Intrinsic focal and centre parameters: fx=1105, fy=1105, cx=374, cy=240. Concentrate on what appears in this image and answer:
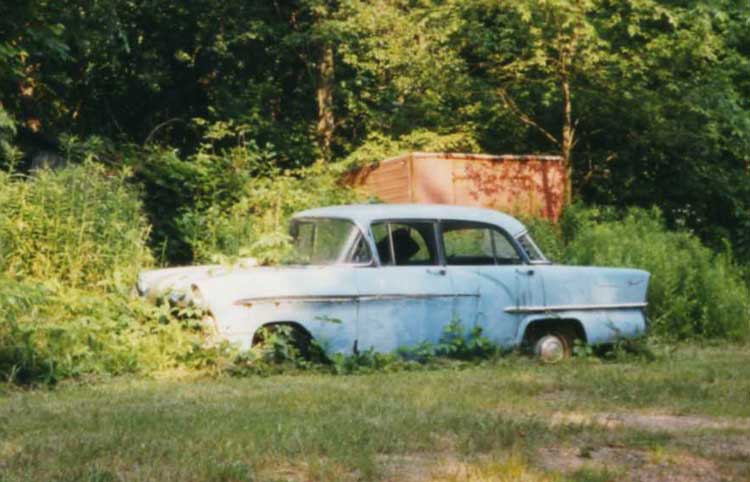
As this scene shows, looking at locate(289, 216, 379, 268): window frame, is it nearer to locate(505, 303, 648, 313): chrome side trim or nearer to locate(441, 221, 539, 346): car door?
locate(441, 221, 539, 346): car door

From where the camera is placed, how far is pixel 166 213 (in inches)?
711

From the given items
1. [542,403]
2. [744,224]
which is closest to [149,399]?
[542,403]

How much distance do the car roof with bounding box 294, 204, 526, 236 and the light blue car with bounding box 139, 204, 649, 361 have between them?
0.04 ft

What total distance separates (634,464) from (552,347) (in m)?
5.55

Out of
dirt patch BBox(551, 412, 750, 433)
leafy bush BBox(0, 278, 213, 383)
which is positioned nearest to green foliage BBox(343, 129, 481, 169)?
leafy bush BBox(0, 278, 213, 383)

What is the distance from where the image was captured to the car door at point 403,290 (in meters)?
10.2

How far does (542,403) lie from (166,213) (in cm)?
1156

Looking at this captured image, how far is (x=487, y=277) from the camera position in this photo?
422 inches

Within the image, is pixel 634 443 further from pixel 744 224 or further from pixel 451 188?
pixel 744 224

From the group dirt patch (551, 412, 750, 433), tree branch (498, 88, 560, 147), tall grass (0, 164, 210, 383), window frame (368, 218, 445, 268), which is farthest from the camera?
tree branch (498, 88, 560, 147)

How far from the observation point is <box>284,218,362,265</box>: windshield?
10.4 m

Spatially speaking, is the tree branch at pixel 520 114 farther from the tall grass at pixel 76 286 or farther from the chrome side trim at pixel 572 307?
the tall grass at pixel 76 286

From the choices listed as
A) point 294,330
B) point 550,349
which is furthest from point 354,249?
point 550,349

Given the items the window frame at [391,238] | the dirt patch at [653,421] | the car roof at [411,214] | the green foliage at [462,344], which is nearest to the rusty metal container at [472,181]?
the car roof at [411,214]
